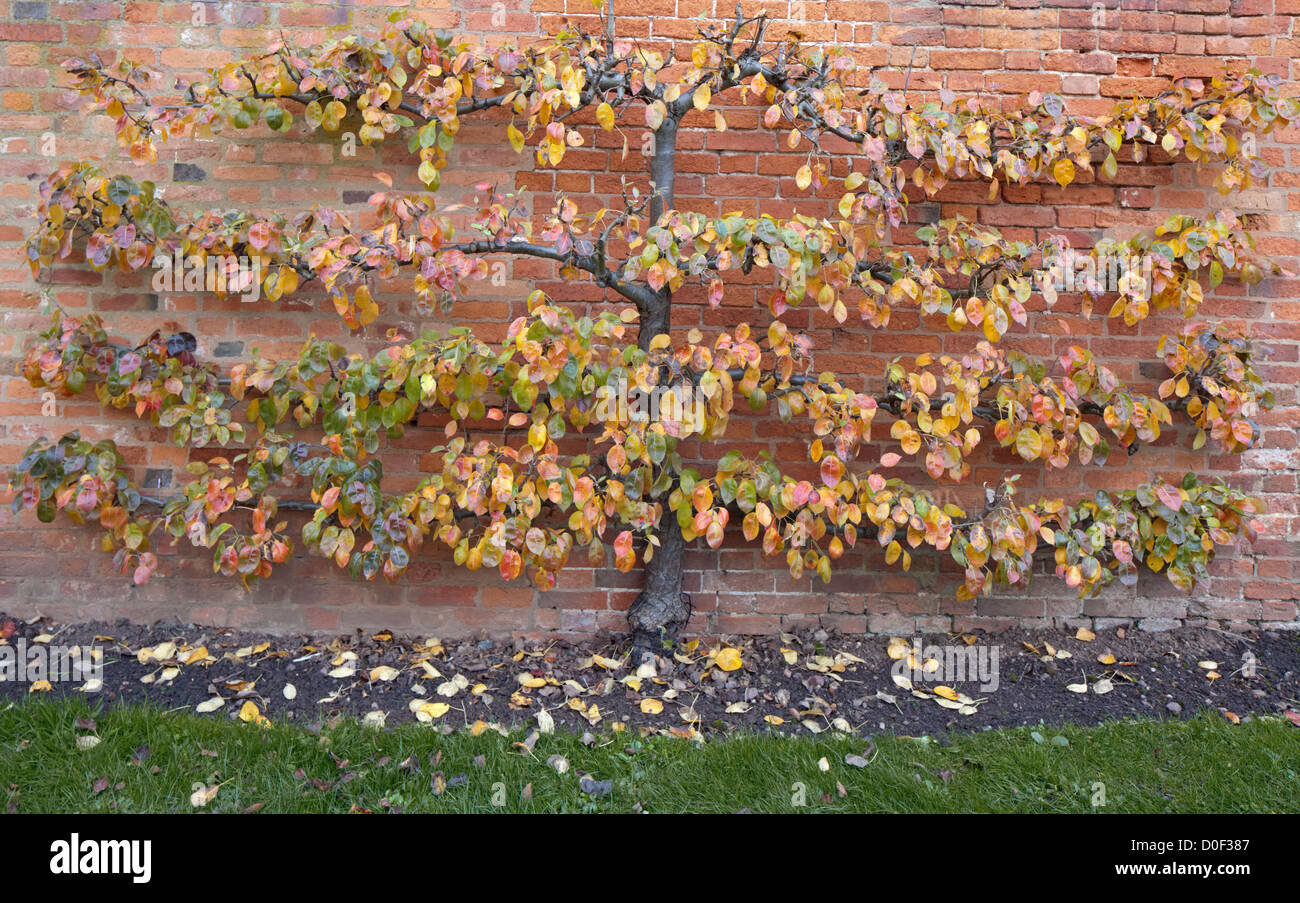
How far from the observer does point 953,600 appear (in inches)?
128

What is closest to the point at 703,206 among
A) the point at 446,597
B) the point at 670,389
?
the point at 670,389

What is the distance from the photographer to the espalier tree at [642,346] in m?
2.69

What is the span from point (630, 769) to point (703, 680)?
1.89 feet

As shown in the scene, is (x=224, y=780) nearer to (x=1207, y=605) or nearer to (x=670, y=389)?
(x=670, y=389)

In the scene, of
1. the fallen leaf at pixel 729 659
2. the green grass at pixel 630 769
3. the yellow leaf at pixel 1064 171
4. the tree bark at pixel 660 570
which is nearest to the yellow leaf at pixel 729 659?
the fallen leaf at pixel 729 659

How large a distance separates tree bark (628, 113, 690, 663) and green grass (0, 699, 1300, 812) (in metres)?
0.56

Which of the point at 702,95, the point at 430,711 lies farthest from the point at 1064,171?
the point at 430,711

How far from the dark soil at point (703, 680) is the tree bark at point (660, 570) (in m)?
0.09

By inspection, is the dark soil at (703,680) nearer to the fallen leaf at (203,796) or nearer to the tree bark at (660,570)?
the tree bark at (660,570)

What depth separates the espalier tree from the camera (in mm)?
2693

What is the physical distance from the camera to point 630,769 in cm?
239

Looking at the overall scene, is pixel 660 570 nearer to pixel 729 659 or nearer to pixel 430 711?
pixel 729 659

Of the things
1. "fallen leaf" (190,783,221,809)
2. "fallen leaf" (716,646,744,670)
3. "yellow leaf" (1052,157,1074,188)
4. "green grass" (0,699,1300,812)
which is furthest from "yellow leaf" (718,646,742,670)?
"yellow leaf" (1052,157,1074,188)

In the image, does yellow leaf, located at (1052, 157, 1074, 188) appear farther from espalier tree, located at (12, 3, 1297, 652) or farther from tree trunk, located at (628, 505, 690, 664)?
tree trunk, located at (628, 505, 690, 664)
